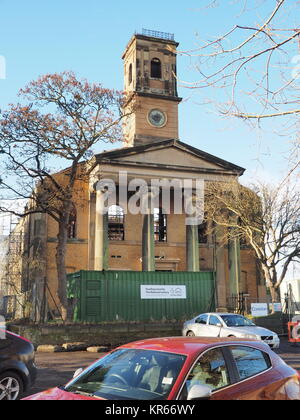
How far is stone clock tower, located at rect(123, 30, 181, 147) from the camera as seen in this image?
38469 mm

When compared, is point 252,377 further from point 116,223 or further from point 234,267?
point 116,223

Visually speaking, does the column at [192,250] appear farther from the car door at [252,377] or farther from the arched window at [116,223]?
the car door at [252,377]

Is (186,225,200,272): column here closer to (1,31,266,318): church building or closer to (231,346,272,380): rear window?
(1,31,266,318): church building

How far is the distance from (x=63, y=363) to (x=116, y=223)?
883 inches

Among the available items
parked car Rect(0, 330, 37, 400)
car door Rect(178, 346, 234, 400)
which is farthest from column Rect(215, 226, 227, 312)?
car door Rect(178, 346, 234, 400)

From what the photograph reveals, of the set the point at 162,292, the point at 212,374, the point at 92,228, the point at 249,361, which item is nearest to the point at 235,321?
the point at 162,292

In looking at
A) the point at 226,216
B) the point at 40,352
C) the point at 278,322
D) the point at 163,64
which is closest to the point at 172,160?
the point at 226,216

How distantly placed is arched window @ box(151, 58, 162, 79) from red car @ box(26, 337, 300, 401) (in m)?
37.2

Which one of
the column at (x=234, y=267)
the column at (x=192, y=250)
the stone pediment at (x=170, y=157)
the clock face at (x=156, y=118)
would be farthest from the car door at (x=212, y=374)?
the clock face at (x=156, y=118)

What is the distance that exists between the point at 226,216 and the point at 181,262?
754 centimetres

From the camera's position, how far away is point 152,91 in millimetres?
39062
